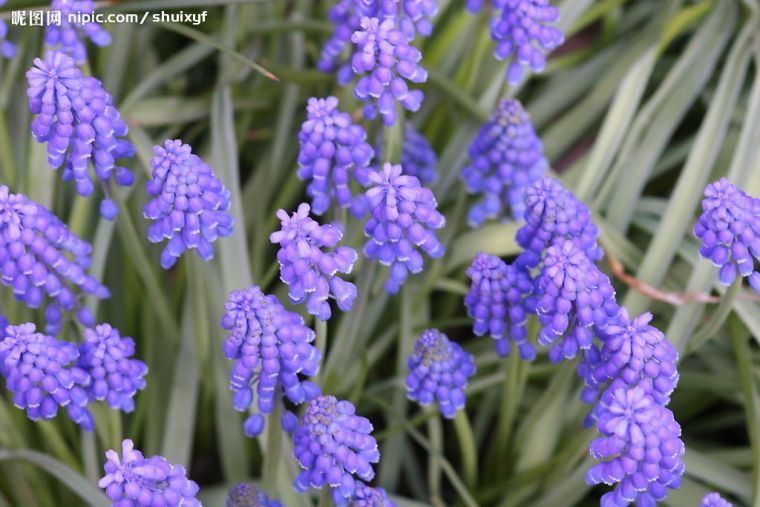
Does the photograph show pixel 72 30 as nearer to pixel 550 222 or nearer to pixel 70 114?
pixel 70 114

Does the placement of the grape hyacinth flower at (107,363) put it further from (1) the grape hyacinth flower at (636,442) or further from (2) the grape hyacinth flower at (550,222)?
(1) the grape hyacinth flower at (636,442)

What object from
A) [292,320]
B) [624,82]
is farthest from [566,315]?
[624,82]

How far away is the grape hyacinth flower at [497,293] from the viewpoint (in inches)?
111

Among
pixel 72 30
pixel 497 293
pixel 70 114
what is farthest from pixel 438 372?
pixel 72 30

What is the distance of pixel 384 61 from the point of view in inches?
108

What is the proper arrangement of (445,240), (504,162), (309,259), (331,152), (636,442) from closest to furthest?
1. (636,442)
2. (309,259)
3. (331,152)
4. (504,162)
5. (445,240)

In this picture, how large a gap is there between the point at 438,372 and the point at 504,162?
840mm

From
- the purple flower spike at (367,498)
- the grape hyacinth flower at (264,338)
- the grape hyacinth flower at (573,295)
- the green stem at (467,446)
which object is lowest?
the green stem at (467,446)

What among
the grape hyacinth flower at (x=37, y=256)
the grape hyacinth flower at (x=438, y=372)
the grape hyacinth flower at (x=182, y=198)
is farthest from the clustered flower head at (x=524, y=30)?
the grape hyacinth flower at (x=37, y=256)

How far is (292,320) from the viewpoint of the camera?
2.46 m

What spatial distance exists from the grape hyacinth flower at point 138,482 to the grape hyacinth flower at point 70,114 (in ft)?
2.70

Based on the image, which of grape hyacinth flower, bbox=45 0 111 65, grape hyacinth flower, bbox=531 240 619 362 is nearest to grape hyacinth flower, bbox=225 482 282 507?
grape hyacinth flower, bbox=531 240 619 362

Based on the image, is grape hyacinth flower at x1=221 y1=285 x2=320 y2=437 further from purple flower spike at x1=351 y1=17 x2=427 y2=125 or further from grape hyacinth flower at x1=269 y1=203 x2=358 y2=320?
purple flower spike at x1=351 y1=17 x2=427 y2=125

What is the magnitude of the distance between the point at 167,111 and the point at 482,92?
126 centimetres
